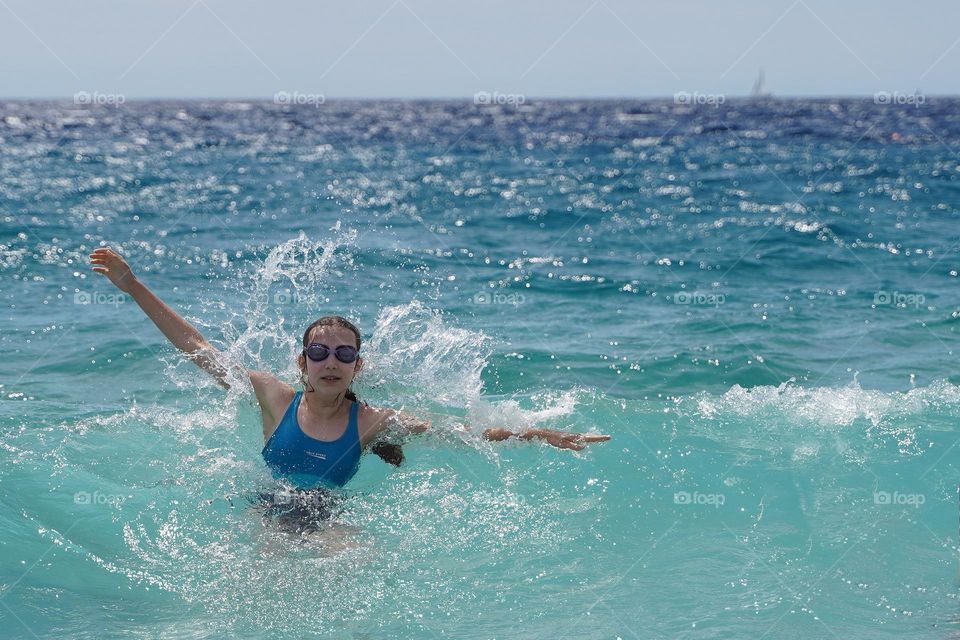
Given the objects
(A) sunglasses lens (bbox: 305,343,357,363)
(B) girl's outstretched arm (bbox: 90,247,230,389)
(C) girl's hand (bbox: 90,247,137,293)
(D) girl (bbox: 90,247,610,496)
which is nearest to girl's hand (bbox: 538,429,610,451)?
(D) girl (bbox: 90,247,610,496)

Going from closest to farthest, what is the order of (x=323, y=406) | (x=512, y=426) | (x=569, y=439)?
(x=569, y=439)
(x=323, y=406)
(x=512, y=426)

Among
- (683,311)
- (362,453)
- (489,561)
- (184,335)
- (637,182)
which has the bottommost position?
(489,561)

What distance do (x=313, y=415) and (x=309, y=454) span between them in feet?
0.81

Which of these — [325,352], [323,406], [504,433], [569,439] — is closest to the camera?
[569,439]

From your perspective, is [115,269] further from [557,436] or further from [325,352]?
[557,436]

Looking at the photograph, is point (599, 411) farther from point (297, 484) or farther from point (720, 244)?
point (720, 244)

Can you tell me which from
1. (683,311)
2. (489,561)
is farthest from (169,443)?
(683,311)

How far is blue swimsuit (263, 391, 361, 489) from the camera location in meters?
6.33

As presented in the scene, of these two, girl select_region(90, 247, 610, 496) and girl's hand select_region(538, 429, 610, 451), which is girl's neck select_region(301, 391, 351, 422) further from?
girl's hand select_region(538, 429, 610, 451)

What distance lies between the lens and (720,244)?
17.3 meters

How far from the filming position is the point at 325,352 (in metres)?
6.02

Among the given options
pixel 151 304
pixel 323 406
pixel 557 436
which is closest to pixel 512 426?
pixel 557 436

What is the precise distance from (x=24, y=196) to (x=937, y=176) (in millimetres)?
23704

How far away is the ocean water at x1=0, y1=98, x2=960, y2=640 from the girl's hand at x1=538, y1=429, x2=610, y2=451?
0.39 metres
